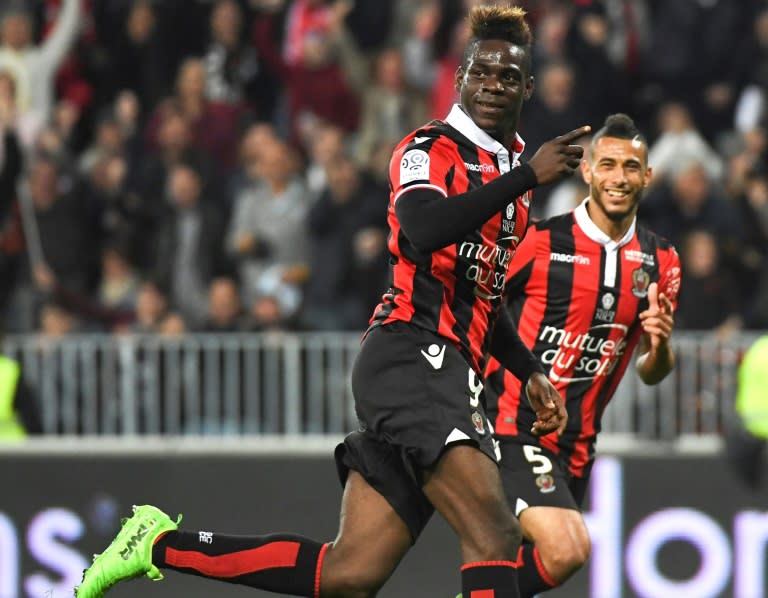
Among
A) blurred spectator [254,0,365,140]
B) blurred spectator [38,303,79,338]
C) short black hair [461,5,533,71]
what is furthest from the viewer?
blurred spectator [254,0,365,140]

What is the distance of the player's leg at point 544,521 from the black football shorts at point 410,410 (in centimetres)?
125

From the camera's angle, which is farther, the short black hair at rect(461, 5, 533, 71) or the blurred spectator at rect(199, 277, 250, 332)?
the blurred spectator at rect(199, 277, 250, 332)

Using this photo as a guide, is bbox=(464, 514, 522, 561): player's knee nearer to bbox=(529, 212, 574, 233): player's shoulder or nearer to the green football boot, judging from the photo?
the green football boot

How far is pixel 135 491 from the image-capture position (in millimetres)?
9391

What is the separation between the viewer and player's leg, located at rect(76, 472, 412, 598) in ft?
17.8

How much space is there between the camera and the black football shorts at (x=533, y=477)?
6.69 m

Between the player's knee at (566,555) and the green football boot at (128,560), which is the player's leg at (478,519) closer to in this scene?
the green football boot at (128,560)

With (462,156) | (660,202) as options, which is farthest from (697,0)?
(462,156)

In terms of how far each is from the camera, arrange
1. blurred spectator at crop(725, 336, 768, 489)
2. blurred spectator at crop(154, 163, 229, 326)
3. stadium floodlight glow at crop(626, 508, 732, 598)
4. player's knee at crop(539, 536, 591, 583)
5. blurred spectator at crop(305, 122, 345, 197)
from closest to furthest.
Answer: player's knee at crop(539, 536, 591, 583)
blurred spectator at crop(725, 336, 768, 489)
stadium floodlight glow at crop(626, 508, 732, 598)
blurred spectator at crop(154, 163, 229, 326)
blurred spectator at crop(305, 122, 345, 197)

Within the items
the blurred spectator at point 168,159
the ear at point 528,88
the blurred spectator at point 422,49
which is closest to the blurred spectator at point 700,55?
the blurred spectator at point 422,49

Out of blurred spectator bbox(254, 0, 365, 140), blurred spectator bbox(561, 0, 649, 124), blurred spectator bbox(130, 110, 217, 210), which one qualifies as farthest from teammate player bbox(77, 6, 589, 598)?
blurred spectator bbox(254, 0, 365, 140)

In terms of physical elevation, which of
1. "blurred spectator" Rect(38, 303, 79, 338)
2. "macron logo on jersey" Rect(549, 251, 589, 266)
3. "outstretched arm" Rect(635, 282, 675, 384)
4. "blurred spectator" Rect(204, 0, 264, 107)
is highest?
"blurred spectator" Rect(204, 0, 264, 107)

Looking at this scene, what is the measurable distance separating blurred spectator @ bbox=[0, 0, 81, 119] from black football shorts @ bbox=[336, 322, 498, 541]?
7.66 metres

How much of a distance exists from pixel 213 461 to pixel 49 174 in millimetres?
3243
